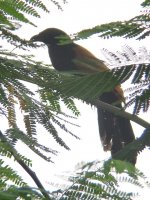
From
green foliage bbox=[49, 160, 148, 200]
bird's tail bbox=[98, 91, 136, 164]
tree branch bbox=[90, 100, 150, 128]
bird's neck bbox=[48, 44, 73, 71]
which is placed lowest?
green foliage bbox=[49, 160, 148, 200]

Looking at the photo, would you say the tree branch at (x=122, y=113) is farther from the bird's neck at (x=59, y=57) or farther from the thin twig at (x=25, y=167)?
the bird's neck at (x=59, y=57)

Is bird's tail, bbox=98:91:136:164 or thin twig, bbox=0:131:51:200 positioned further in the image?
bird's tail, bbox=98:91:136:164

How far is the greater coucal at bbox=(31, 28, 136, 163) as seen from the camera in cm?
187

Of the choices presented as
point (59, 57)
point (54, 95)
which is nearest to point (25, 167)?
point (54, 95)

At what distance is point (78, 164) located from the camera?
1514 millimetres

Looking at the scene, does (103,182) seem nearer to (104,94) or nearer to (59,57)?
(104,94)

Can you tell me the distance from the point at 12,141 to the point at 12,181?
57cm

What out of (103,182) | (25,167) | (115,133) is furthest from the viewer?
(115,133)

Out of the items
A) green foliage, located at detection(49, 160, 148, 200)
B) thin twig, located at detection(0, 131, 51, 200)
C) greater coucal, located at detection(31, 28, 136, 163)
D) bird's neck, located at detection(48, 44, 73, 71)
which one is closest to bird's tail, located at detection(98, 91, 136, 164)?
greater coucal, located at detection(31, 28, 136, 163)

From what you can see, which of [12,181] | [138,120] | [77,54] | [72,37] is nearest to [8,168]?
[12,181]

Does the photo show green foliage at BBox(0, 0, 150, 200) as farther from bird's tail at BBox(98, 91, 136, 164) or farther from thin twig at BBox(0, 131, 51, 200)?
bird's tail at BBox(98, 91, 136, 164)

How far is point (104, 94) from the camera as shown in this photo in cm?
247

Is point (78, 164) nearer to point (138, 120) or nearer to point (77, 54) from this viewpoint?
point (138, 120)

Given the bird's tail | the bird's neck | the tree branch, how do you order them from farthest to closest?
1. the bird's neck
2. the bird's tail
3. the tree branch
